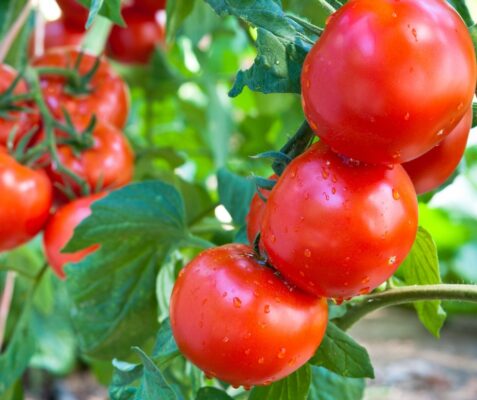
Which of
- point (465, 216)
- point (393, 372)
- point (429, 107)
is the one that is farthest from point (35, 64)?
point (465, 216)

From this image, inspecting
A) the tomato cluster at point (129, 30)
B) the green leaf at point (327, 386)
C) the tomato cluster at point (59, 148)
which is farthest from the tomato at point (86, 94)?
the green leaf at point (327, 386)

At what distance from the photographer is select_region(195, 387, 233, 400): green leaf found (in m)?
0.59

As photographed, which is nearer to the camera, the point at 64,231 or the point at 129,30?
the point at 64,231

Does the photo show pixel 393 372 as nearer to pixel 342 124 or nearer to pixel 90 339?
pixel 90 339

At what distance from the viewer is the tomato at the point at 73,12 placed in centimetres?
112

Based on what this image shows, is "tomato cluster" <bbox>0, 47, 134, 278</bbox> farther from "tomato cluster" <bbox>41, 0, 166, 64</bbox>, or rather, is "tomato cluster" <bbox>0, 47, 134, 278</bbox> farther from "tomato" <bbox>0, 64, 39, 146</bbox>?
"tomato cluster" <bbox>41, 0, 166, 64</bbox>

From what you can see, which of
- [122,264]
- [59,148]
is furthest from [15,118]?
[122,264]

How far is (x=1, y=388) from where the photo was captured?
0.89 m

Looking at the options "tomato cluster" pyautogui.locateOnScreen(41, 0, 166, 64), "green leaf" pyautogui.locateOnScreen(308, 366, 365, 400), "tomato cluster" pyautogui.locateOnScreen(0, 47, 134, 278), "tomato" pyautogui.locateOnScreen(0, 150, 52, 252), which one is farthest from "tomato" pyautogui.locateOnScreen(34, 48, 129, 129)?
"green leaf" pyautogui.locateOnScreen(308, 366, 365, 400)

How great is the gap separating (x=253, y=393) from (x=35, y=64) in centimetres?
54

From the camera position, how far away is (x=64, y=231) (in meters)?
0.80

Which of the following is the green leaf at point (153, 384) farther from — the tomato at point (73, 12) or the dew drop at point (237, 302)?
the tomato at point (73, 12)

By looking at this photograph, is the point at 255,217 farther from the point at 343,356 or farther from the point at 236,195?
the point at 236,195

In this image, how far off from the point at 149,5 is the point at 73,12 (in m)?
0.11
